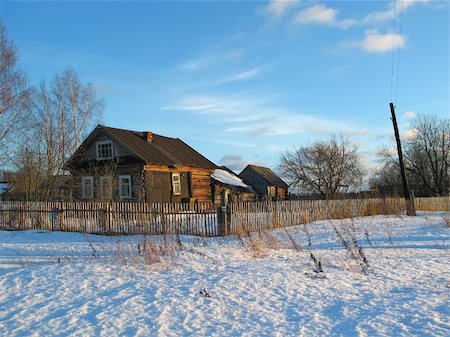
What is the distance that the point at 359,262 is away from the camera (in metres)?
8.95

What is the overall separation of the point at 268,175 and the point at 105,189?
33427mm

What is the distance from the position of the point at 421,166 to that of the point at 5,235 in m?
52.3

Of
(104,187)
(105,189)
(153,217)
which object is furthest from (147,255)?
(104,187)

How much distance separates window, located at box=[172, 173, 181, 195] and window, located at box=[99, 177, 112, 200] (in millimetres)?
4553

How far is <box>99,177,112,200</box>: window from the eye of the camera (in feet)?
80.8

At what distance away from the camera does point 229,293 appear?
6.72 m

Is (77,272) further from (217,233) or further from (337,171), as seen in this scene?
(337,171)

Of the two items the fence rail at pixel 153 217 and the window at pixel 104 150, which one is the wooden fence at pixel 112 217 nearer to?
the fence rail at pixel 153 217

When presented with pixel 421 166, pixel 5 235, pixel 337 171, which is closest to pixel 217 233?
pixel 5 235

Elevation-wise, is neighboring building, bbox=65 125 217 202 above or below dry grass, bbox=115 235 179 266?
above

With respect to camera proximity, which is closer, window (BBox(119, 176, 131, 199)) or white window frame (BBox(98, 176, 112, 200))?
white window frame (BBox(98, 176, 112, 200))

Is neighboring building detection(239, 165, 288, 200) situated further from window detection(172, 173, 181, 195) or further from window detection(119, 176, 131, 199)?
window detection(119, 176, 131, 199)

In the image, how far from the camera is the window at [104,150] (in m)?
28.3

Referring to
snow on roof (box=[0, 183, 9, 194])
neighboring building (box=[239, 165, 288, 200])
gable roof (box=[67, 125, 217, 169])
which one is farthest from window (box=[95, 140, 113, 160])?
neighboring building (box=[239, 165, 288, 200])
